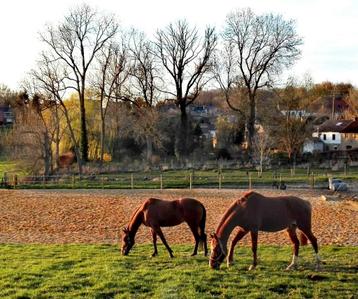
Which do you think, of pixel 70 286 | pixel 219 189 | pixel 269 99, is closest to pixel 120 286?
pixel 70 286

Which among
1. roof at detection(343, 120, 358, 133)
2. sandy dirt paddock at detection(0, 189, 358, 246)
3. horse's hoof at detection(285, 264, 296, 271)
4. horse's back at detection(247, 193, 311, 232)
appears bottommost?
sandy dirt paddock at detection(0, 189, 358, 246)

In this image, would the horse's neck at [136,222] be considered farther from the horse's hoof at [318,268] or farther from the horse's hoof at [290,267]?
the horse's hoof at [318,268]

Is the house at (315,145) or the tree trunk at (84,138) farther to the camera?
the house at (315,145)

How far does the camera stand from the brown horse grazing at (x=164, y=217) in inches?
433

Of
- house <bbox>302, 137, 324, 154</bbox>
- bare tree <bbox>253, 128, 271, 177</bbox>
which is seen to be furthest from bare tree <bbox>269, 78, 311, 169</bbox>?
house <bbox>302, 137, 324, 154</bbox>

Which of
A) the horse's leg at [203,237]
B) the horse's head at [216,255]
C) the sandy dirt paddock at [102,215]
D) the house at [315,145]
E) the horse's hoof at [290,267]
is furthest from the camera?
the house at [315,145]

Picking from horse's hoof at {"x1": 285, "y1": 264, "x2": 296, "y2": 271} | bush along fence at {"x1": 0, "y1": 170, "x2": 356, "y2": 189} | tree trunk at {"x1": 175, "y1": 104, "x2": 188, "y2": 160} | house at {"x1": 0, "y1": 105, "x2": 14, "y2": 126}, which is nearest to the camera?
horse's hoof at {"x1": 285, "y1": 264, "x2": 296, "y2": 271}

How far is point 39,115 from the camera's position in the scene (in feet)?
128

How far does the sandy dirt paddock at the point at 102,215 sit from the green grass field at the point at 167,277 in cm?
367

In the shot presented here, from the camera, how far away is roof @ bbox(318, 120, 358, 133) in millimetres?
55219

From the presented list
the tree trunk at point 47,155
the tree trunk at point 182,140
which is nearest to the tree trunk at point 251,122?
the tree trunk at point 182,140

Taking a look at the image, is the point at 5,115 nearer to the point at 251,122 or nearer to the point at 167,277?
the point at 251,122

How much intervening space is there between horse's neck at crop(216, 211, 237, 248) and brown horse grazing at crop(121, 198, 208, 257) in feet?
5.96

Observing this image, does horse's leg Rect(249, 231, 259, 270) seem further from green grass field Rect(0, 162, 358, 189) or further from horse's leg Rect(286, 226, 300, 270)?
green grass field Rect(0, 162, 358, 189)
